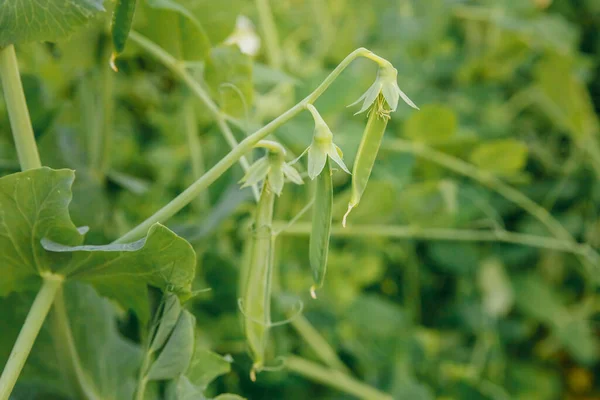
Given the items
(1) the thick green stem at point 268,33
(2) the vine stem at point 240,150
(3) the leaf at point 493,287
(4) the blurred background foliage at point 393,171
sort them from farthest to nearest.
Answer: (3) the leaf at point 493,287, (1) the thick green stem at point 268,33, (4) the blurred background foliage at point 393,171, (2) the vine stem at point 240,150

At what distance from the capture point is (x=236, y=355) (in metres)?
0.48

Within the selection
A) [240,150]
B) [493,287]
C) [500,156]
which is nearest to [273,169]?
[240,150]

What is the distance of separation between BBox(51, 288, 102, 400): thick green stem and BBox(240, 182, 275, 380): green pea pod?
81 mm

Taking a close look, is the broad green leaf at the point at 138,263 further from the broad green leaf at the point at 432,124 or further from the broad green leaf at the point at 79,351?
the broad green leaf at the point at 432,124

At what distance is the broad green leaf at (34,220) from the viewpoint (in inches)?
8.9

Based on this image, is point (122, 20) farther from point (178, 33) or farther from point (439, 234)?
point (439, 234)

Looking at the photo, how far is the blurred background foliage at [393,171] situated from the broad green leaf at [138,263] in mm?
75

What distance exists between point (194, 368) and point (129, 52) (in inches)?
7.8

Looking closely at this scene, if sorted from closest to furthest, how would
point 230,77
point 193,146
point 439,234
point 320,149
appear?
point 320,149, point 230,77, point 193,146, point 439,234

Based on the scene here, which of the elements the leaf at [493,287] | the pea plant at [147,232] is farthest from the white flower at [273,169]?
the leaf at [493,287]

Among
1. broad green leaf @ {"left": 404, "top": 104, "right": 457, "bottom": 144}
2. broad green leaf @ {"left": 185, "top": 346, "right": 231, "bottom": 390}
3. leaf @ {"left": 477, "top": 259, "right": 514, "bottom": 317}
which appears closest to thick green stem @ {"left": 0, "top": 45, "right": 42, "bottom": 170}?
broad green leaf @ {"left": 185, "top": 346, "right": 231, "bottom": 390}

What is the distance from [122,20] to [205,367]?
143mm

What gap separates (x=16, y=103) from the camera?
23cm

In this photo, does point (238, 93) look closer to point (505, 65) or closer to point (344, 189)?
point (344, 189)
